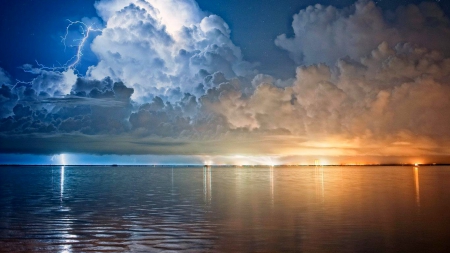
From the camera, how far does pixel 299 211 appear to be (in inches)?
1487

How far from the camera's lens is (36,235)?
1017 inches

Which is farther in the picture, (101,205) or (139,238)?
(101,205)

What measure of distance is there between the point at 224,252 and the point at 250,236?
4677 millimetres

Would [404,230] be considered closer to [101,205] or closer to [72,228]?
[72,228]

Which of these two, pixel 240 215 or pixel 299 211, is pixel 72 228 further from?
pixel 299 211

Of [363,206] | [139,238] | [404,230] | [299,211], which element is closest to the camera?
[139,238]

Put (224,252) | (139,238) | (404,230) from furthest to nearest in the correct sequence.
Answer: (404,230)
(139,238)
(224,252)

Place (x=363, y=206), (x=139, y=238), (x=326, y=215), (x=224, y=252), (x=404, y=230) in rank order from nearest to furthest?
(x=224, y=252), (x=139, y=238), (x=404, y=230), (x=326, y=215), (x=363, y=206)

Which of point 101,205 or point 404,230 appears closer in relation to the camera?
point 404,230

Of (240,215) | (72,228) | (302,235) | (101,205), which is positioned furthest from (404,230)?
(101,205)

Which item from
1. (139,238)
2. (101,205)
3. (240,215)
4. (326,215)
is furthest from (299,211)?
(101,205)

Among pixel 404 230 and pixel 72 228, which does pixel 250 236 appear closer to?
pixel 404 230

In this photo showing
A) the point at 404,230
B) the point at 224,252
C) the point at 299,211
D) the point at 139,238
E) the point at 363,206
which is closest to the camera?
the point at 224,252

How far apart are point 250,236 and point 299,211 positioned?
43.7ft
